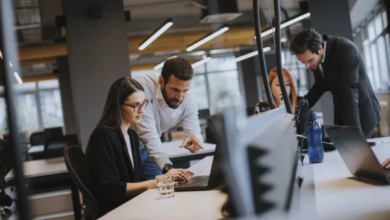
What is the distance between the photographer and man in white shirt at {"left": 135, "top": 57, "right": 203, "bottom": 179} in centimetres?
257

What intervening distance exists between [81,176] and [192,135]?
0.69 m

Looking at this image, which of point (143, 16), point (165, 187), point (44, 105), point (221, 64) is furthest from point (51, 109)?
point (165, 187)

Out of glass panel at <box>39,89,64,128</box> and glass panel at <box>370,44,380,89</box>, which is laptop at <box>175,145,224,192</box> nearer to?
glass panel at <box>370,44,380,89</box>

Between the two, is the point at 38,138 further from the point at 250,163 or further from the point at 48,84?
the point at 250,163

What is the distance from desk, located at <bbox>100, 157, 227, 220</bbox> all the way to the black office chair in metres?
0.41

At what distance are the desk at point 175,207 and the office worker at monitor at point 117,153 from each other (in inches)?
9.5

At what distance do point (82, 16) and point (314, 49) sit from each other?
→ 352 centimetres

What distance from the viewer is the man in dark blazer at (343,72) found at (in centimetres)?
296

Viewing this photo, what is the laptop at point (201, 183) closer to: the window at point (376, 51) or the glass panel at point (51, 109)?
the window at point (376, 51)

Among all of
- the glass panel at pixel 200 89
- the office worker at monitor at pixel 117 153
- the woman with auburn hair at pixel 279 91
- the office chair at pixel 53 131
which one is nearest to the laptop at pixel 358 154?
the office worker at monitor at pixel 117 153

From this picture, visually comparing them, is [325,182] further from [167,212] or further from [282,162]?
[282,162]

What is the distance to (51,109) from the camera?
18.1 meters

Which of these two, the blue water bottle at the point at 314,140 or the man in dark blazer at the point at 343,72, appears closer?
the blue water bottle at the point at 314,140

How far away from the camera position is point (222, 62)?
17672mm
